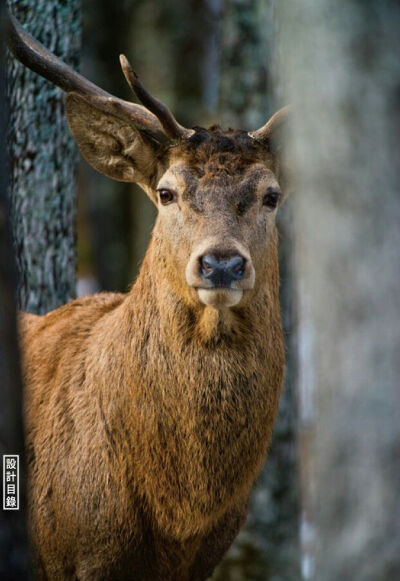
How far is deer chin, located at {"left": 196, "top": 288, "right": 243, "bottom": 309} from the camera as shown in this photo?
4.55 meters

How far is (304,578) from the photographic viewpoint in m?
7.63

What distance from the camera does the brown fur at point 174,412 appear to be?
4.89 metres

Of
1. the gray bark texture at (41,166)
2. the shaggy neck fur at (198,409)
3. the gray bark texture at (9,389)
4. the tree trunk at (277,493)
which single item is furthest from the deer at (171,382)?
the tree trunk at (277,493)

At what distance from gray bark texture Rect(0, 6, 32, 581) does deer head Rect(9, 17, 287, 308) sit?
1265 millimetres

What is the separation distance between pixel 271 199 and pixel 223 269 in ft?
2.99

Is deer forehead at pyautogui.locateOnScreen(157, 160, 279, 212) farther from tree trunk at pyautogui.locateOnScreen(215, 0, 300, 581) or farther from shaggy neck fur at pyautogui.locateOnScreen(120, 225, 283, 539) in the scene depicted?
tree trunk at pyautogui.locateOnScreen(215, 0, 300, 581)

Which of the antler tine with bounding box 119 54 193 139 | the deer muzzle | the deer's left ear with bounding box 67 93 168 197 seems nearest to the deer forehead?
the antler tine with bounding box 119 54 193 139

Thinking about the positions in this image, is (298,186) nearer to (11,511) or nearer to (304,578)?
(11,511)

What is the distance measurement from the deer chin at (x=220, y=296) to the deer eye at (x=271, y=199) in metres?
0.80

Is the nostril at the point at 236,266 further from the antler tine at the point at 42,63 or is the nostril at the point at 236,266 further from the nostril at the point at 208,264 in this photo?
the antler tine at the point at 42,63

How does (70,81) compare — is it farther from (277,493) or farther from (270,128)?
(277,493)

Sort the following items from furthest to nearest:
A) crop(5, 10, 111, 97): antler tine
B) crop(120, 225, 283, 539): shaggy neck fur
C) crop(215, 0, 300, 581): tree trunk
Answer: crop(215, 0, 300, 581): tree trunk
crop(5, 10, 111, 97): antler tine
crop(120, 225, 283, 539): shaggy neck fur

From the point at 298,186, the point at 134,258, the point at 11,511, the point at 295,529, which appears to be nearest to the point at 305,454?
the point at 295,529

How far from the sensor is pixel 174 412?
493cm
